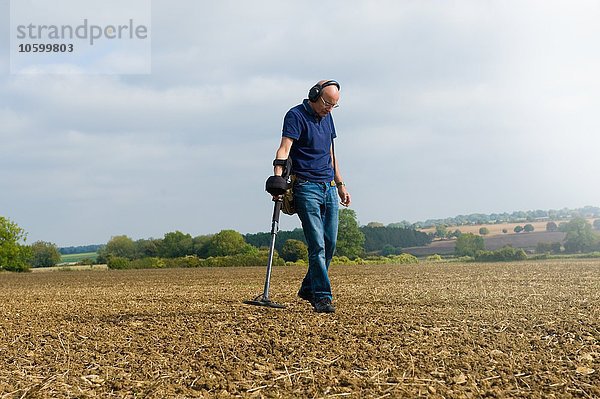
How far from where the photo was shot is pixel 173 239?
111 ft

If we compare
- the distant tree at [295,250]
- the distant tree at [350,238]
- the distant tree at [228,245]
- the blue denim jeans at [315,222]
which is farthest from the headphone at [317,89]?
the distant tree at [228,245]

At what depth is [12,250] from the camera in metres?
39.2

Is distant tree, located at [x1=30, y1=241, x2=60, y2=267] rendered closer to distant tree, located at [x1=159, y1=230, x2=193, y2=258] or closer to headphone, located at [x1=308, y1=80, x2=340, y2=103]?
distant tree, located at [x1=159, y1=230, x2=193, y2=258]

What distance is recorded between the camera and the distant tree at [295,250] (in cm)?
2795

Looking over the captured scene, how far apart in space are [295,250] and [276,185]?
21843mm

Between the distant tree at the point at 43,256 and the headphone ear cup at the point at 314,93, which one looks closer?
the headphone ear cup at the point at 314,93

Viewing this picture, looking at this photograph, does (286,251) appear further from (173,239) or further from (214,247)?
(173,239)

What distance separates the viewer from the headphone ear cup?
6.38 meters

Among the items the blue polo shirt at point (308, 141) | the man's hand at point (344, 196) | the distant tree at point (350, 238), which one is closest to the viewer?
the blue polo shirt at point (308, 141)

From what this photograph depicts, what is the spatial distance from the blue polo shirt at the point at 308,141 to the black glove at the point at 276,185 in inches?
9.5

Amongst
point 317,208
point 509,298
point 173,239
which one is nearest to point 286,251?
point 173,239

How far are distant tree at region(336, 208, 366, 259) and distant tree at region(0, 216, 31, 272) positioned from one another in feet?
66.5

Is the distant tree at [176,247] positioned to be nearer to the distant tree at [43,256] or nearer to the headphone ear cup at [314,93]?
the distant tree at [43,256]

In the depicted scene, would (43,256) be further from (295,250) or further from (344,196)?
(344,196)
